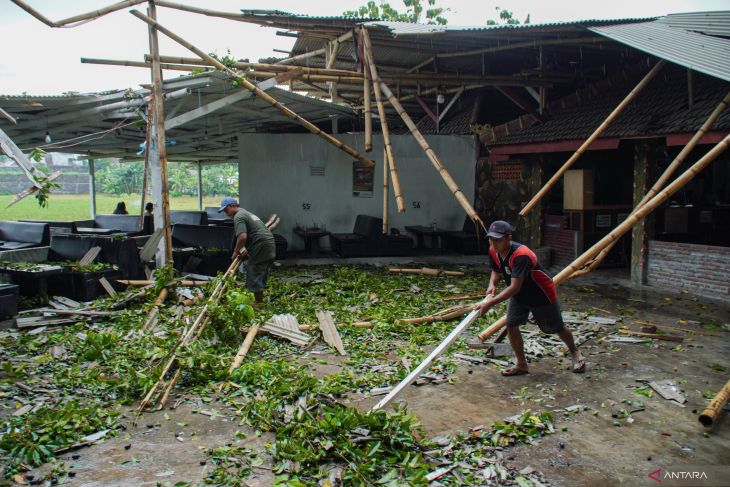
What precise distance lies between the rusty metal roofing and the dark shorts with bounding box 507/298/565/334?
335 cm

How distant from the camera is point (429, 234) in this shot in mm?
16125

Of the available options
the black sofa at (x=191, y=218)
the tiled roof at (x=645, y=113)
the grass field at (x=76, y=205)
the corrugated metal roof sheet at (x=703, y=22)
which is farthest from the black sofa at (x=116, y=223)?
the grass field at (x=76, y=205)

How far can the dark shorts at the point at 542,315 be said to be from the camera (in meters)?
6.49

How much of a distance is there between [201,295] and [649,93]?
10.3 meters

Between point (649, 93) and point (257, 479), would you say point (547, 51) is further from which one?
point (257, 479)

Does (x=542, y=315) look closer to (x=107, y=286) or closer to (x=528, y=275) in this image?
(x=528, y=275)

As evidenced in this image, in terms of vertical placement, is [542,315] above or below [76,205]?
below

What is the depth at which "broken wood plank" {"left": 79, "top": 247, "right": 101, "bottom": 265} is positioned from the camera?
36.2 ft

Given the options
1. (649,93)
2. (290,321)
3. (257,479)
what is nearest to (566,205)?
(649,93)

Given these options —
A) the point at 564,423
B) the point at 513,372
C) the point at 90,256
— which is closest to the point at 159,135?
the point at 90,256

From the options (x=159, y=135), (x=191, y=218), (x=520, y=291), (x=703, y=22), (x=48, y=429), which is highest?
(x=703, y=22)

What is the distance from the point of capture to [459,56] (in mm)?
13555

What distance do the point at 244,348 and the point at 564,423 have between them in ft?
13.3

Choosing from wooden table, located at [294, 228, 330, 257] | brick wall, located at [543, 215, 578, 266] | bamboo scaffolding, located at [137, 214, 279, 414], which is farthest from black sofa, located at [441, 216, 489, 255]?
bamboo scaffolding, located at [137, 214, 279, 414]
